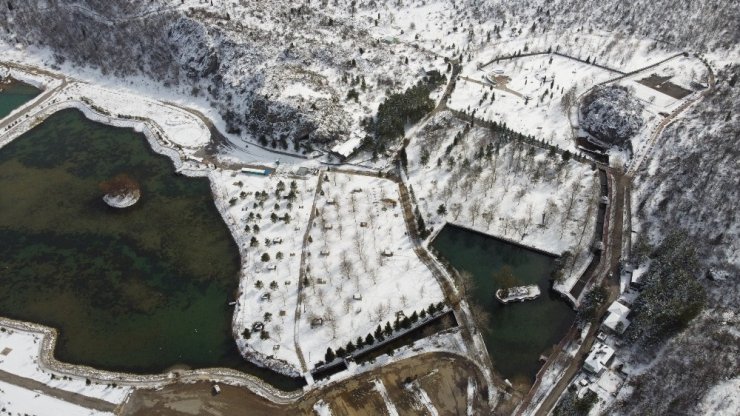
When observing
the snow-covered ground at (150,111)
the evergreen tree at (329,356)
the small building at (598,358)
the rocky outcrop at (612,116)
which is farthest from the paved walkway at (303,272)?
the rocky outcrop at (612,116)

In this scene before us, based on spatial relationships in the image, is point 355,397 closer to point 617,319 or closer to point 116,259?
point 617,319

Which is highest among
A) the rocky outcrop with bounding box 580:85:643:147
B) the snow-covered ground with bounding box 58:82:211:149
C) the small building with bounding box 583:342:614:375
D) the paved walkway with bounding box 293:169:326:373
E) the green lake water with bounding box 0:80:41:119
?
the green lake water with bounding box 0:80:41:119

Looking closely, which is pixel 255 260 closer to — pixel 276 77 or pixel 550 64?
pixel 276 77

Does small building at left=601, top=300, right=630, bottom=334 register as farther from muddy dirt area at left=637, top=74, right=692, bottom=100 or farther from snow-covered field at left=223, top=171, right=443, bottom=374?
muddy dirt area at left=637, top=74, right=692, bottom=100

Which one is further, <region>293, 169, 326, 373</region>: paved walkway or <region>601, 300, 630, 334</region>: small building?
<region>293, 169, 326, 373</region>: paved walkway

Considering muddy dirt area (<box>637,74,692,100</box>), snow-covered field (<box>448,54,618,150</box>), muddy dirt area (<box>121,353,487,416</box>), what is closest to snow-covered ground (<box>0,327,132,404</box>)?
muddy dirt area (<box>121,353,487,416</box>)

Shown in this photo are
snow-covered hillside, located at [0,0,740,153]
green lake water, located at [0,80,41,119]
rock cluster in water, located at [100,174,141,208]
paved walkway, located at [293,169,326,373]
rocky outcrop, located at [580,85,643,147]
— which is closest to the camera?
paved walkway, located at [293,169,326,373]
